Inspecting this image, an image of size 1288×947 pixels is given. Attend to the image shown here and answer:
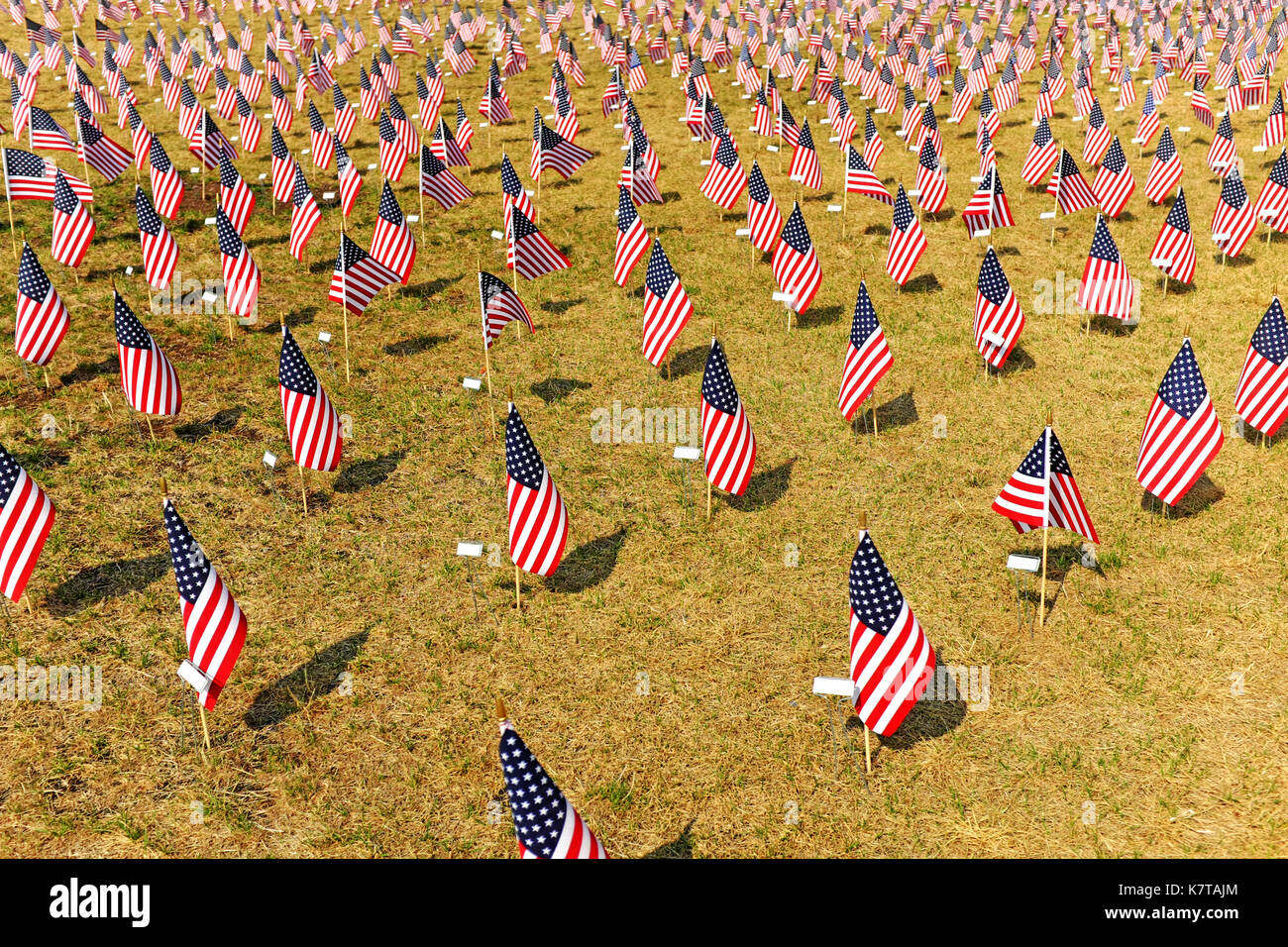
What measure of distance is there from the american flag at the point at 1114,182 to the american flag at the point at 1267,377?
39.6 ft

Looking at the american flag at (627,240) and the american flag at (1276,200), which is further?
the american flag at (1276,200)

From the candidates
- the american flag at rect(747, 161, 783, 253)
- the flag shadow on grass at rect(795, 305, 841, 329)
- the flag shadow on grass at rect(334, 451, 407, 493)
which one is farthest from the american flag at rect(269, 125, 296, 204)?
the flag shadow on grass at rect(795, 305, 841, 329)

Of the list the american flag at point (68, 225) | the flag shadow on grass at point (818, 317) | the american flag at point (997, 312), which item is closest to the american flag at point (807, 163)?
the flag shadow on grass at point (818, 317)

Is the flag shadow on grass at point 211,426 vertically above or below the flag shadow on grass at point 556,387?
below

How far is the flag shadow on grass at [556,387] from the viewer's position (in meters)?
21.7

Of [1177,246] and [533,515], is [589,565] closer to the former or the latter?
[533,515]

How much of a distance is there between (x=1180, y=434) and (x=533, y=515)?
10.1m

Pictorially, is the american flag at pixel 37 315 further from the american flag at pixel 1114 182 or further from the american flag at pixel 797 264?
the american flag at pixel 1114 182

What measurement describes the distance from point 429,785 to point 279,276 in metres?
19.0

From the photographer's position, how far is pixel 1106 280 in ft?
73.3

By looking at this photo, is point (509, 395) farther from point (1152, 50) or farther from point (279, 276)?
point (1152, 50)

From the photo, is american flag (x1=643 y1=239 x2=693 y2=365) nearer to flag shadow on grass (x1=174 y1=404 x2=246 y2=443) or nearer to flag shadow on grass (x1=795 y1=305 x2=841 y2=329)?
flag shadow on grass (x1=795 y1=305 x2=841 y2=329)

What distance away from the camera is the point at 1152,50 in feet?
168

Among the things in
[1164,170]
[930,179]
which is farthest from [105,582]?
[1164,170]
